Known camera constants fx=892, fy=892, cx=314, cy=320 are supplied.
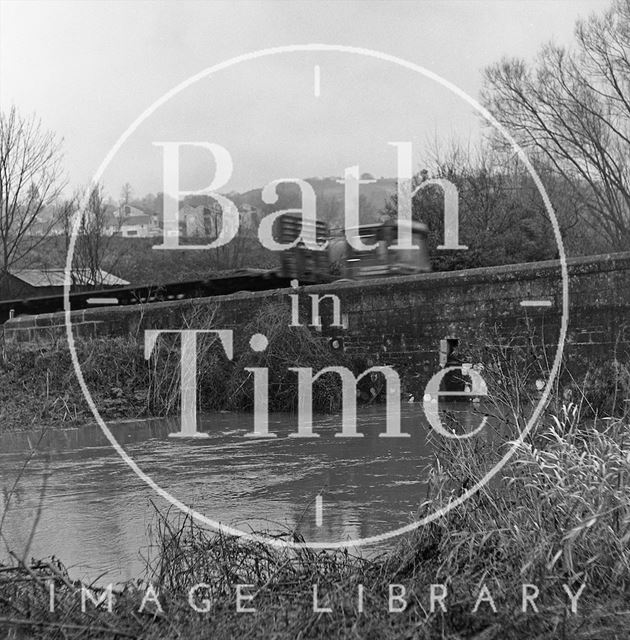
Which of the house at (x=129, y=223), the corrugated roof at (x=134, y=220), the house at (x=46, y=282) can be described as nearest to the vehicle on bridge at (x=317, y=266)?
the house at (x=46, y=282)

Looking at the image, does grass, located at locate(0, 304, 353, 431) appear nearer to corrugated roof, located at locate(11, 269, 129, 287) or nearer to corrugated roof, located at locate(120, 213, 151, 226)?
corrugated roof, located at locate(120, 213, 151, 226)

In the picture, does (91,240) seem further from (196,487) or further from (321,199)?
(196,487)

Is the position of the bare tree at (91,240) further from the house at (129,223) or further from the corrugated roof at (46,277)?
the corrugated roof at (46,277)

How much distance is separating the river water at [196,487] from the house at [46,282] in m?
17.3

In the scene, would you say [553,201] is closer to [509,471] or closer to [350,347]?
[350,347]

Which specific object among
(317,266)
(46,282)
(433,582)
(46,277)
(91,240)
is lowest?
(433,582)

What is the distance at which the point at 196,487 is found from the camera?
7309mm

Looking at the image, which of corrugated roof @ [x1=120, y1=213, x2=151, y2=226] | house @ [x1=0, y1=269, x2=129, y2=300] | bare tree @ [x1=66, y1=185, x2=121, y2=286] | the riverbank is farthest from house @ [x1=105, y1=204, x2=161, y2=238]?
the riverbank

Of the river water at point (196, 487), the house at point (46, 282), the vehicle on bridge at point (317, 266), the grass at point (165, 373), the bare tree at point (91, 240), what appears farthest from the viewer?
the house at point (46, 282)

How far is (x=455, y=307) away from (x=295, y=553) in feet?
30.1

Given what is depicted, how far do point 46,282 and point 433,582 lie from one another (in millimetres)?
38356

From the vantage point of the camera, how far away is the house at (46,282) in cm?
2895

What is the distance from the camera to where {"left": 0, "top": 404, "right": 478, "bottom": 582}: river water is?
5406 mm

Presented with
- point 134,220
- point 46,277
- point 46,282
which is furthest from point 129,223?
point 46,282
